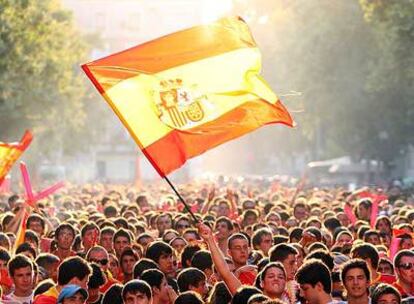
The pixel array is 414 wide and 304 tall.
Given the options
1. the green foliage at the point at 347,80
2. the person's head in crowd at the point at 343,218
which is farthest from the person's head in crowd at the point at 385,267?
the green foliage at the point at 347,80

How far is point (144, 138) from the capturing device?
37.3 feet

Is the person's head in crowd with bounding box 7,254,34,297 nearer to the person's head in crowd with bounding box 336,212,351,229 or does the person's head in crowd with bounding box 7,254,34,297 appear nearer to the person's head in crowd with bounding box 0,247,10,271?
the person's head in crowd with bounding box 0,247,10,271

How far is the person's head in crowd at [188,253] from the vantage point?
480 inches

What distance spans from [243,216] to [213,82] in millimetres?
5423

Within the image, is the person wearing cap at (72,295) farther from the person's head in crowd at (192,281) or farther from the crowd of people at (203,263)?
the person's head in crowd at (192,281)

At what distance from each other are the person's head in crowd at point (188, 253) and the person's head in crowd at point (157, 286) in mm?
1924

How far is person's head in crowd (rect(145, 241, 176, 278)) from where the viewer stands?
38.8 ft

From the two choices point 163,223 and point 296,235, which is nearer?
point 296,235

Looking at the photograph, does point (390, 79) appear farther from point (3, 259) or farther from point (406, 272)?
point (406, 272)

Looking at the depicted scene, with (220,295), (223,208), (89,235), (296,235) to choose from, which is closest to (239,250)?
(296,235)

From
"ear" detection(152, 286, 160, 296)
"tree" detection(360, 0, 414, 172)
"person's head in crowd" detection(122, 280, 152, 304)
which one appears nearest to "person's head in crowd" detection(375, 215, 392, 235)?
"ear" detection(152, 286, 160, 296)

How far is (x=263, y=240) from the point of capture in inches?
529

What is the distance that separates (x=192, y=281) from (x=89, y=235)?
4.20 metres

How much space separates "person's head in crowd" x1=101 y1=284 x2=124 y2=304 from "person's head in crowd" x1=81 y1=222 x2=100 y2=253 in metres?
4.34
